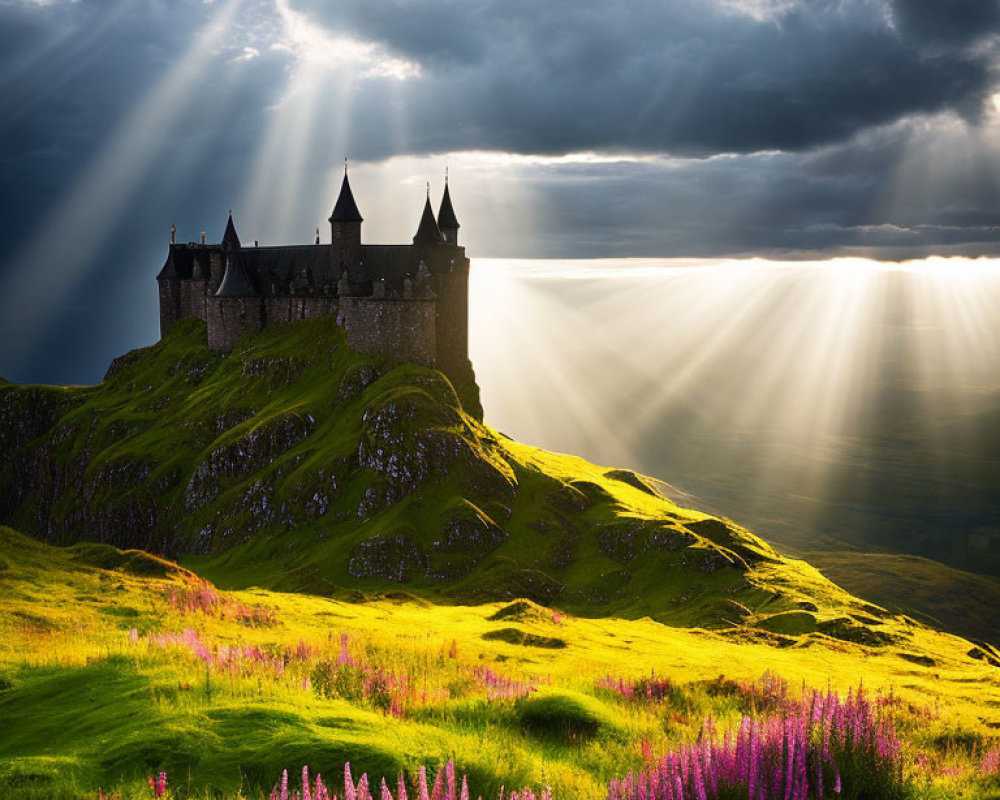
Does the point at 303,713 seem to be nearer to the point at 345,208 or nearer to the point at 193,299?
the point at 345,208

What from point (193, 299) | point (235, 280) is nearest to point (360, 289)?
point (235, 280)

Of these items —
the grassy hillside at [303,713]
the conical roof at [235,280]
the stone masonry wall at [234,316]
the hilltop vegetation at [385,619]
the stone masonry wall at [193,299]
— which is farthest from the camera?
the stone masonry wall at [193,299]

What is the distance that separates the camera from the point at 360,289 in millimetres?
110625

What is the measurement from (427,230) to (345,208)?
16.3 meters

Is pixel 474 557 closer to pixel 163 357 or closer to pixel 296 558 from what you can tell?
pixel 296 558

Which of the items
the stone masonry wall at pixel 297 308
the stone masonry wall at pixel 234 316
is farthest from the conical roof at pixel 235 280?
the stone masonry wall at pixel 297 308

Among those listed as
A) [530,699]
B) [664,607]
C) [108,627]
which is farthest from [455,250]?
[530,699]

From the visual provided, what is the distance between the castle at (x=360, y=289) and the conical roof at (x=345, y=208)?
0.51 ft

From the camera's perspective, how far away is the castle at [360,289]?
102125 mm

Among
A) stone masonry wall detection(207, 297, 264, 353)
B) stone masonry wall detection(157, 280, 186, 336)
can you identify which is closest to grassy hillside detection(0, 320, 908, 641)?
stone masonry wall detection(207, 297, 264, 353)

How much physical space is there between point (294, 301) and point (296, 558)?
174ft

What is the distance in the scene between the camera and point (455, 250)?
108 meters

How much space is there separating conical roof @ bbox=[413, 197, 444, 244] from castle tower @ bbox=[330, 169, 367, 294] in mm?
12407

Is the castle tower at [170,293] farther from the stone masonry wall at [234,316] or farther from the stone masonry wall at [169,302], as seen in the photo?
the stone masonry wall at [234,316]
